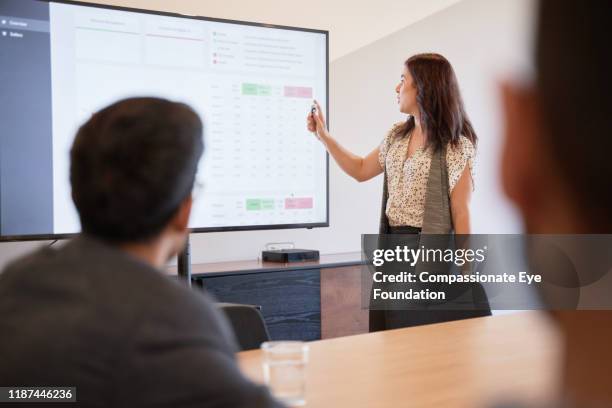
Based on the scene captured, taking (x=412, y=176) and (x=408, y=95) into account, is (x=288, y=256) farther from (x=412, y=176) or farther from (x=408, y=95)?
(x=408, y=95)

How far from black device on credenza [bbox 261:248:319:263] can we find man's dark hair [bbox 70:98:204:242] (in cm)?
265

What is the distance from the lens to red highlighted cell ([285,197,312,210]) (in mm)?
3617

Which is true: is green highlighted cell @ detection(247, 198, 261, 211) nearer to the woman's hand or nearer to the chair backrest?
the woman's hand

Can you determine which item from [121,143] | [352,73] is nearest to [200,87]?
[352,73]

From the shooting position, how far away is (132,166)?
80 cm

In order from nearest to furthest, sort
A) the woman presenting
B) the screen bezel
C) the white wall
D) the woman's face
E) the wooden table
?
1. the wooden table
2. the woman presenting
3. the woman's face
4. the screen bezel
5. the white wall

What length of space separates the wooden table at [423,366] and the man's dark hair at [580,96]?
0.92 m

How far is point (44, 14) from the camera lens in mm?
2912

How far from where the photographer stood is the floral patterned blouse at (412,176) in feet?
8.86

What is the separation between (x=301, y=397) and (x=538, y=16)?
3.49 ft

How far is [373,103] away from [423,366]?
2890 mm

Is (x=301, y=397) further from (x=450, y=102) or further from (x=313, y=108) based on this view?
(x=313, y=108)

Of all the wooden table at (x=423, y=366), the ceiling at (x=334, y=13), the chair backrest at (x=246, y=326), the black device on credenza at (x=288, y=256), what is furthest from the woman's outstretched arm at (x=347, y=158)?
the chair backrest at (x=246, y=326)

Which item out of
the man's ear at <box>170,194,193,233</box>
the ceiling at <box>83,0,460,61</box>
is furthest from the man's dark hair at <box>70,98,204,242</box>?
the ceiling at <box>83,0,460,61</box>
